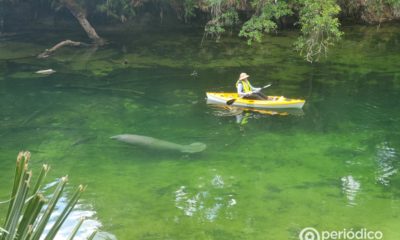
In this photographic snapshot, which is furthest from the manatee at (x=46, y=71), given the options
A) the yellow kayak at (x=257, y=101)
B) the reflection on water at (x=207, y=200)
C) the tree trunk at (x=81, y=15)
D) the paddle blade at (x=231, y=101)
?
the reflection on water at (x=207, y=200)

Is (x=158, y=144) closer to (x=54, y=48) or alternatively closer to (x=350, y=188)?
(x=350, y=188)

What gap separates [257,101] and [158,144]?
2.88 meters

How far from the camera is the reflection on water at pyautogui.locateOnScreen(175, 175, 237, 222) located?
→ 248 inches

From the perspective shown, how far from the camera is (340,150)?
27.5 ft

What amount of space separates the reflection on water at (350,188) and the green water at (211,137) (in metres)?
0.01

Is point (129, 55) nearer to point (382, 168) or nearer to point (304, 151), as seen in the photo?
point (304, 151)

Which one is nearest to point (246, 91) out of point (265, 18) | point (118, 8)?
point (265, 18)

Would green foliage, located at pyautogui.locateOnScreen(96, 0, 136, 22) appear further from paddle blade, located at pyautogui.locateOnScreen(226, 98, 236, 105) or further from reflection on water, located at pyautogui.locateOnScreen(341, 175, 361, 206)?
reflection on water, located at pyautogui.locateOnScreen(341, 175, 361, 206)

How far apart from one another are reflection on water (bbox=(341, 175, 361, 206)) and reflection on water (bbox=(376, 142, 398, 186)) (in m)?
0.37

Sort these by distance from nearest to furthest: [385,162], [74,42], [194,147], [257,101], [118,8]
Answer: [385,162] < [194,147] < [257,101] < [74,42] < [118,8]

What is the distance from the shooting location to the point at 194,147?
859 cm

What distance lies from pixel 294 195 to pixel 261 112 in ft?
13.4

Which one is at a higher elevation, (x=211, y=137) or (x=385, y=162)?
(x=385, y=162)

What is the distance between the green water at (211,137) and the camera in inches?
245
